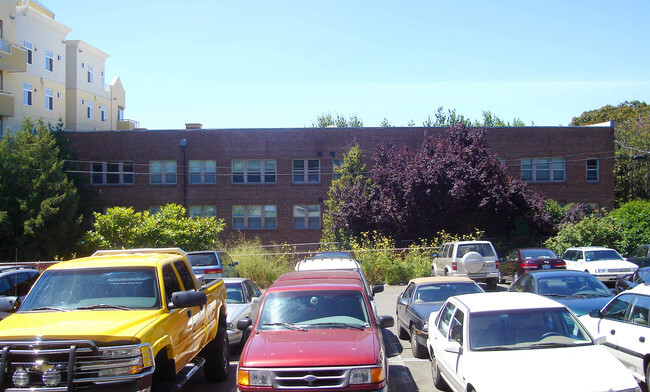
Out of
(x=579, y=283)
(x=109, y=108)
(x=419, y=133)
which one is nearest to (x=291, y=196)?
(x=419, y=133)

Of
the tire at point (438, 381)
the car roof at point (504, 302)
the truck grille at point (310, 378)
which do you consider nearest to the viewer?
the truck grille at point (310, 378)

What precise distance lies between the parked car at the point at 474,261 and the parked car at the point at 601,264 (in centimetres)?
352

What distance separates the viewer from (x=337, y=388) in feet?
20.5

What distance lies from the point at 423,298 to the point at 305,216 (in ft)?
84.4

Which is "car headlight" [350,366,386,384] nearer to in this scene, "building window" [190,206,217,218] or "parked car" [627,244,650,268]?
"parked car" [627,244,650,268]

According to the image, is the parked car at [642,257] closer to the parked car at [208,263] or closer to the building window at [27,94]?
the parked car at [208,263]

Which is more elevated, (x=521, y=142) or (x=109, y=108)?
(x=109, y=108)

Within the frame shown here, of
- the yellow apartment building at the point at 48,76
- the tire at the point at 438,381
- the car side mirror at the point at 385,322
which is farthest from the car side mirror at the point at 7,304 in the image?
the yellow apartment building at the point at 48,76

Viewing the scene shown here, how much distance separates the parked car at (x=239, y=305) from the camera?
1161cm

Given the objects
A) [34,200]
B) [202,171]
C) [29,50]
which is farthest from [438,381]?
[29,50]

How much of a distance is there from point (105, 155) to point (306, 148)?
12970 millimetres

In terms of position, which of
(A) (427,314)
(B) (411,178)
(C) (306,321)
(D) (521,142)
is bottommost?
(A) (427,314)

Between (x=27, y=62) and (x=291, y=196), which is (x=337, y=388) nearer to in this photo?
(x=291, y=196)

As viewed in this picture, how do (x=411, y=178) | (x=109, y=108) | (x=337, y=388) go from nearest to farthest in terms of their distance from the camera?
(x=337, y=388) < (x=411, y=178) < (x=109, y=108)
